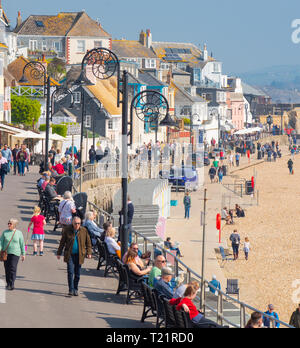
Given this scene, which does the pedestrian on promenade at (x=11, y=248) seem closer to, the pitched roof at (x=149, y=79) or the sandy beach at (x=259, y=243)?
the sandy beach at (x=259, y=243)

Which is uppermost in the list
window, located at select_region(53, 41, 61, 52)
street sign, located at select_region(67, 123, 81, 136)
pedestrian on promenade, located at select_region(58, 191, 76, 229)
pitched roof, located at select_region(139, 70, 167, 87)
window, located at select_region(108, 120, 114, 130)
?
window, located at select_region(53, 41, 61, 52)

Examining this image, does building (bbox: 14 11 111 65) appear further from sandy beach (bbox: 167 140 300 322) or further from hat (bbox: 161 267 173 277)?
hat (bbox: 161 267 173 277)

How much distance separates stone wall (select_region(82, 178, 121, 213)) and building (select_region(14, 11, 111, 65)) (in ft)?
205

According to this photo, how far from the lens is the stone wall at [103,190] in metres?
28.5

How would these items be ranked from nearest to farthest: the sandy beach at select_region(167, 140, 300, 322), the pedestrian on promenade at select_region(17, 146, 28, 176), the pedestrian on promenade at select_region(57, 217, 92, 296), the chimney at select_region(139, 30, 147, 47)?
the pedestrian on promenade at select_region(57, 217, 92, 296)
the sandy beach at select_region(167, 140, 300, 322)
the pedestrian on promenade at select_region(17, 146, 28, 176)
the chimney at select_region(139, 30, 147, 47)

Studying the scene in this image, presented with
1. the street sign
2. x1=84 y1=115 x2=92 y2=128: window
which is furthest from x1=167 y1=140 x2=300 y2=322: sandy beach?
x1=84 y1=115 x2=92 y2=128: window

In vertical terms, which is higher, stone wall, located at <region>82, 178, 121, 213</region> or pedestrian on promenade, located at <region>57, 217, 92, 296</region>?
stone wall, located at <region>82, 178, 121, 213</region>

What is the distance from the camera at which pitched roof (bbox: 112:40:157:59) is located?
10050 cm

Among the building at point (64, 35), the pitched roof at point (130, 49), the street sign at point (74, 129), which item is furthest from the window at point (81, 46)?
the street sign at point (74, 129)

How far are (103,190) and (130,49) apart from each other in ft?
244

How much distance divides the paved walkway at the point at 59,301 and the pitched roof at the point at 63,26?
77883 mm

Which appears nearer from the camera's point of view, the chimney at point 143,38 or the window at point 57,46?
the window at point 57,46

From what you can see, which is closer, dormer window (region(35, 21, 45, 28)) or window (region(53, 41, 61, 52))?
window (region(53, 41, 61, 52))
